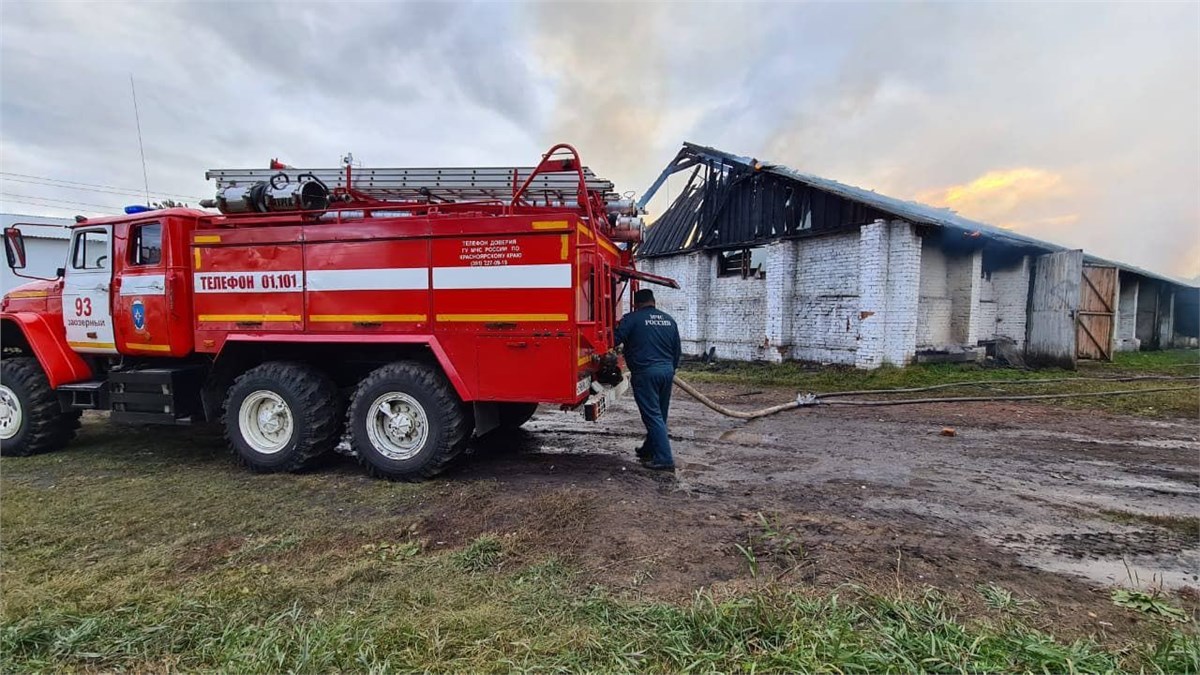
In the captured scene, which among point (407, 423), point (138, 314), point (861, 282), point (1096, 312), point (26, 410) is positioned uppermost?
point (861, 282)

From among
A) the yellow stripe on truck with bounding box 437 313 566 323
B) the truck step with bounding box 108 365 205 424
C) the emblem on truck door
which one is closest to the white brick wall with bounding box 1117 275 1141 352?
the yellow stripe on truck with bounding box 437 313 566 323

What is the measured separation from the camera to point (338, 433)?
548 cm

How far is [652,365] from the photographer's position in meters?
5.58

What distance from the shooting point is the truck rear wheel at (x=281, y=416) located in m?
5.25

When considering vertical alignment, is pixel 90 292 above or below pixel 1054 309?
below

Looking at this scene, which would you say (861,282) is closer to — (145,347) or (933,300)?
(933,300)

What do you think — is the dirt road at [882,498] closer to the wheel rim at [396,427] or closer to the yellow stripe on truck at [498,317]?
the wheel rim at [396,427]

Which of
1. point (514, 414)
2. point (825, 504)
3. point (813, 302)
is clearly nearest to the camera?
point (825, 504)

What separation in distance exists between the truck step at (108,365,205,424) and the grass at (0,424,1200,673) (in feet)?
5.46

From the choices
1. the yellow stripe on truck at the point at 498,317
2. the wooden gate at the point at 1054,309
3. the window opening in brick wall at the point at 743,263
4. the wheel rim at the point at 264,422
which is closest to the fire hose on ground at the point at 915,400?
the wooden gate at the point at 1054,309

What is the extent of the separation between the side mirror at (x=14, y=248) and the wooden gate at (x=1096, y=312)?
1900cm

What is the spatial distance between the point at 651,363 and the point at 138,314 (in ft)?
17.7

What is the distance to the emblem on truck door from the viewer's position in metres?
5.61

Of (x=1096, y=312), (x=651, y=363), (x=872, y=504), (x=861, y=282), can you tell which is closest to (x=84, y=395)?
(x=651, y=363)
